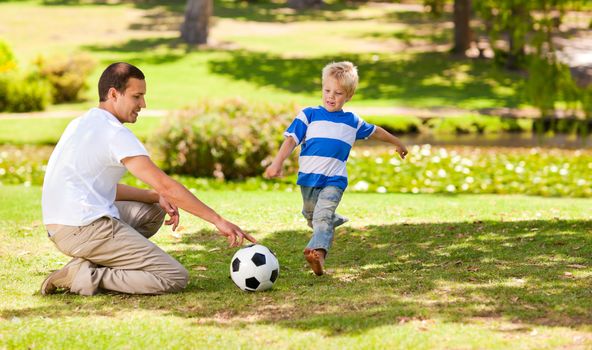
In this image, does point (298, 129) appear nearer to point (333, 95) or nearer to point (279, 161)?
point (333, 95)

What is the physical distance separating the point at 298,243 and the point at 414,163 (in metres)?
8.72

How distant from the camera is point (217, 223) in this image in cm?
698

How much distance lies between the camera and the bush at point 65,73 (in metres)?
28.7

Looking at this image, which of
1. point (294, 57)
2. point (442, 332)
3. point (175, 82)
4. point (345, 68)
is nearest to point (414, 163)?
point (345, 68)

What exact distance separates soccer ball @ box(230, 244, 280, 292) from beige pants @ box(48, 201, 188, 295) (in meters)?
0.43

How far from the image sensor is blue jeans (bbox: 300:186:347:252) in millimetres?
8070

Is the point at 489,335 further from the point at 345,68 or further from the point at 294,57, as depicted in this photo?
the point at 294,57

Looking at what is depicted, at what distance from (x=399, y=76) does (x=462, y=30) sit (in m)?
4.61

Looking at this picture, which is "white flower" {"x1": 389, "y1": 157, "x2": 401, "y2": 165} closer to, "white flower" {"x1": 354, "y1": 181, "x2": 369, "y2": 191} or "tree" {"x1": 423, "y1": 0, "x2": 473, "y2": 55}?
"white flower" {"x1": 354, "y1": 181, "x2": 369, "y2": 191}

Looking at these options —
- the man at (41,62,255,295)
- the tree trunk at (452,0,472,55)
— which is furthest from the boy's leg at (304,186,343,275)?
the tree trunk at (452,0,472,55)

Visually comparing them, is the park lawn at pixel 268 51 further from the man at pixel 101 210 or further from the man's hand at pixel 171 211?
the man at pixel 101 210

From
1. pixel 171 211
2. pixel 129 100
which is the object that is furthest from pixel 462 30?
pixel 129 100

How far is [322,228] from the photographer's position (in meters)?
8.14

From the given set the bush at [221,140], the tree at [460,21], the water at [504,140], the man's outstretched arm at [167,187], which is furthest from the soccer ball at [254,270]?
the tree at [460,21]
